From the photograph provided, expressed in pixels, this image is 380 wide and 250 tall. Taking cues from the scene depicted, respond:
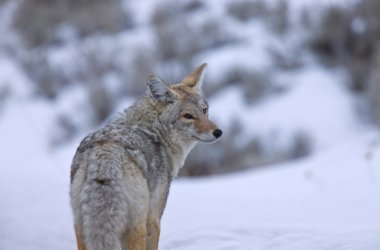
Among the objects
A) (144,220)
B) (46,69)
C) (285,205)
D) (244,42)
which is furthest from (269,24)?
(144,220)

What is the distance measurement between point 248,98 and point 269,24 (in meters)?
2.94

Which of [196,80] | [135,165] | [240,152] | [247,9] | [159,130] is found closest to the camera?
[135,165]

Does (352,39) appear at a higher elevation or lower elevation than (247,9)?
lower

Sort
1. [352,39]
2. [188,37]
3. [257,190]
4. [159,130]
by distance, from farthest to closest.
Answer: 1. [188,37]
2. [352,39]
3. [257,190]
4. [159,130]

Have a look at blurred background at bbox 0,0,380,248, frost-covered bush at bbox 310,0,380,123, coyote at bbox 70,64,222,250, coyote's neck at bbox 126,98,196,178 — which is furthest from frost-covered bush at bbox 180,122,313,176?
coyote's neck at bbox 126,98,196,178

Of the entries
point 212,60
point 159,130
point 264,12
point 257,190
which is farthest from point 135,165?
point 264,12

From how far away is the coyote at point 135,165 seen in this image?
3.89 metres


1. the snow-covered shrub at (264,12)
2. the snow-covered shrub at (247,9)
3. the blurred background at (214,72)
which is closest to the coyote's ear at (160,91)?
the blurred background at (214,72)

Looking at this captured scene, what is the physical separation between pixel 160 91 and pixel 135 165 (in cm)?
106

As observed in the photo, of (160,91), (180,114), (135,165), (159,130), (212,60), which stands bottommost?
(135,165)

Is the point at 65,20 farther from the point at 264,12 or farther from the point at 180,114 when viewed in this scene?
the point at 180,114

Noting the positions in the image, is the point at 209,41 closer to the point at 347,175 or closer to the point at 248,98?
the point at 248,98

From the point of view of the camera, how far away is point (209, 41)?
17625 millimetres

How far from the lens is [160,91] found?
5074 mm
